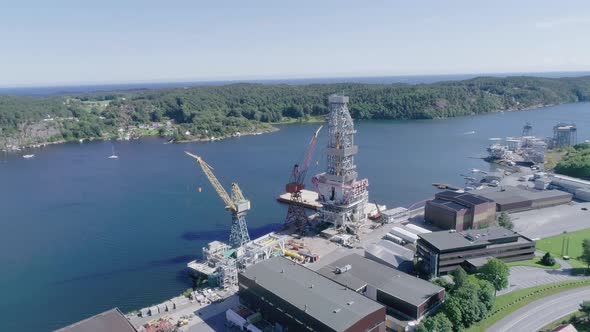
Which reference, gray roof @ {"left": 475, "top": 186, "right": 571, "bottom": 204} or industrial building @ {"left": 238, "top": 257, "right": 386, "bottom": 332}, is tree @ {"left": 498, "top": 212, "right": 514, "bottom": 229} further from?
industrial building @ {"left": 238, "top": 257, "right": 386, "bottom": 332}

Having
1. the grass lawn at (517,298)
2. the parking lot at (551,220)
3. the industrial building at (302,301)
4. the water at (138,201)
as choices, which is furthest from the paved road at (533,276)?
the water at (138,201)

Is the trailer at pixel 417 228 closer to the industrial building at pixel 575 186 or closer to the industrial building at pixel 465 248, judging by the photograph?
the industrial building at pixel 465 248

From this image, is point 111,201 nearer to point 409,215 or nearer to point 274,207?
point 274,207

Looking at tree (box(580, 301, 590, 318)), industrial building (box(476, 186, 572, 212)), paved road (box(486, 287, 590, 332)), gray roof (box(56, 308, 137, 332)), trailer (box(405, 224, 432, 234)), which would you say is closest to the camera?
gray roof (box(56, 308, 137, 332))

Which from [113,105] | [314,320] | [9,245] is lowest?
[9,245]

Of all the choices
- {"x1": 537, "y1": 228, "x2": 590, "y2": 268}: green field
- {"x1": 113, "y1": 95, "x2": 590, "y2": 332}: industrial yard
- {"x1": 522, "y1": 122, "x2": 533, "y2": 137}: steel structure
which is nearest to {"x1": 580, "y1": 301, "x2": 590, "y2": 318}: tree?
{"x1": 113, "y1": 95, "x2": 590, "y2": 332}: industrial yard

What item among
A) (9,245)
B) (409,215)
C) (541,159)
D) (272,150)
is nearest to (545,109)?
(541,159)
